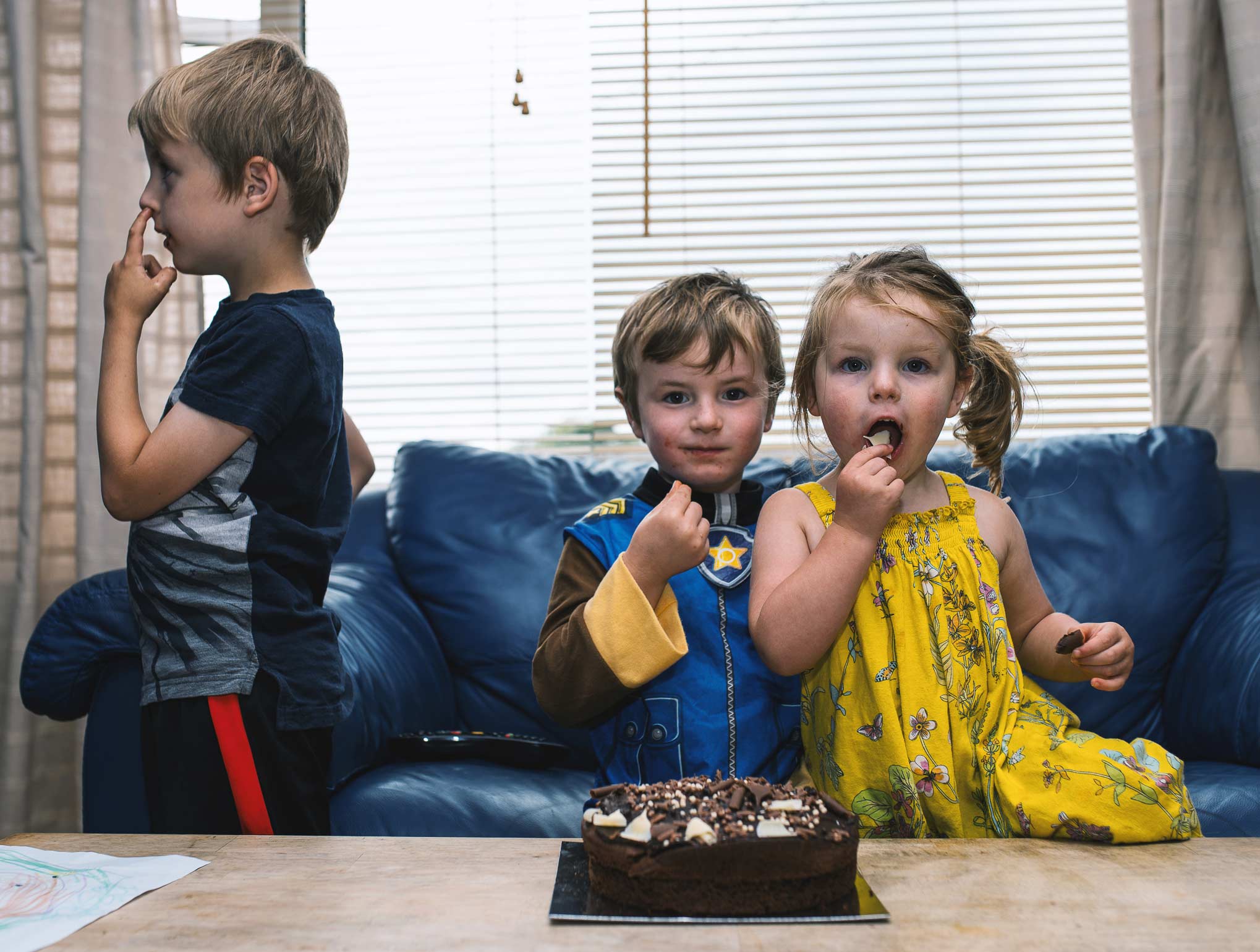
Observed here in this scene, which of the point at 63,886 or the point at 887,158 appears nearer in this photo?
the point at 63,886

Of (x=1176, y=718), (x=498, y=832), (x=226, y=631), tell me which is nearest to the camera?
(x=226, y=631)

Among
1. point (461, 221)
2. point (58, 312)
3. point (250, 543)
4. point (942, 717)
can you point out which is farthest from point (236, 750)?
point (461, 221)

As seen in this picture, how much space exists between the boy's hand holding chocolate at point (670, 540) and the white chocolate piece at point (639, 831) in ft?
1.48

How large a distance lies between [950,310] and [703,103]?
1474 millimetres

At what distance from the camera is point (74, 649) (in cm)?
135

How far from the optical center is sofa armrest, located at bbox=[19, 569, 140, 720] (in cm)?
134

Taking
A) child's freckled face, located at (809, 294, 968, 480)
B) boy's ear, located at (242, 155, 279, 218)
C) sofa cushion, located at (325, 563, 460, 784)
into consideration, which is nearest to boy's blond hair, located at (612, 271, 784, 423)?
child's freckled face, located at (809, 294, 968, 480)

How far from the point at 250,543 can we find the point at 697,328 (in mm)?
618

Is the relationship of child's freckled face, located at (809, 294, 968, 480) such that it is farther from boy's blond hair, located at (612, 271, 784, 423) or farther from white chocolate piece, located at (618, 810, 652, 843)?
white chocolate piece, located at (618, 810, 652, 843)

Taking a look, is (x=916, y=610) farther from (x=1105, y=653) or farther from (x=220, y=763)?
(x=220, y=763)

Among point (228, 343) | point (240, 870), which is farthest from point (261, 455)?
point (240, 870)

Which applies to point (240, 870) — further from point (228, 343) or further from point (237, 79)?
point (237, 79)

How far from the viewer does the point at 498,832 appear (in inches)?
57.2

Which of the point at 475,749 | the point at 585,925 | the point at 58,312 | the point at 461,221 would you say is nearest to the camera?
the point at 585,925
